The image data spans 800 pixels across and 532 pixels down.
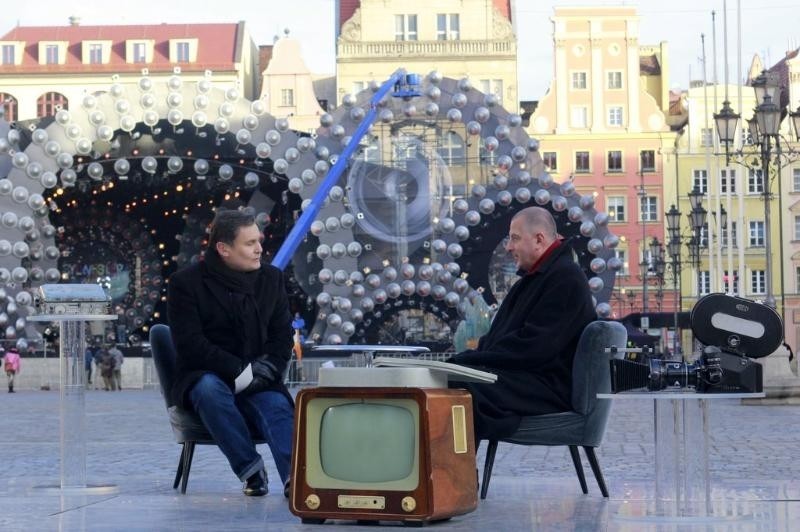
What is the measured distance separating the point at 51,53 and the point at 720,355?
75.0m

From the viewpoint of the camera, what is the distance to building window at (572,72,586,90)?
74562 millimetres

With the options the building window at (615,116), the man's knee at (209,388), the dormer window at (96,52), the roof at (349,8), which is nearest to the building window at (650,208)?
the building window at (615,116)

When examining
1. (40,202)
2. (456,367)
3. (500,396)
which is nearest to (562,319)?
(500,396)

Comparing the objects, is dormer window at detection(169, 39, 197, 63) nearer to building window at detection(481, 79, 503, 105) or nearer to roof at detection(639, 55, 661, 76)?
building window at detection(481, 79, 503, 105)

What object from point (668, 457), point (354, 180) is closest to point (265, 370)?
point (668, 457)

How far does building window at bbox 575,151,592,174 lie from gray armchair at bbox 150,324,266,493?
68651 mm

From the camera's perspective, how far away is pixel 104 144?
37.4m

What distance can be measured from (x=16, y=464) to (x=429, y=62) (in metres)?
62.9

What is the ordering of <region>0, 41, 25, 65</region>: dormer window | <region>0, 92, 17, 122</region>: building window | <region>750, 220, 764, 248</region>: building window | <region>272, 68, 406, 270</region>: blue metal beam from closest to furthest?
<region>272, 68, 406, 270</region>: blue metal beam, <region>750, 220, 764, 248</region>: building window, <region>0, 92, 17, 122</region>: building window, <region>0, 41, 25, 65</region>: dormer window

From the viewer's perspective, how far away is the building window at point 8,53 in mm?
78375

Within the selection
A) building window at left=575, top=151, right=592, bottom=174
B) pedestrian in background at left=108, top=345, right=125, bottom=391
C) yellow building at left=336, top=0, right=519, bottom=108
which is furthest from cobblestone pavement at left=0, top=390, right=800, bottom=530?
building window at left=575, top=151, right=592, bottom=174

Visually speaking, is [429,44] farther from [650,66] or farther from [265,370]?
[265,370]

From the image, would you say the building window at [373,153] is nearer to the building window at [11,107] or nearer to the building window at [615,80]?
the building window at [615,80]

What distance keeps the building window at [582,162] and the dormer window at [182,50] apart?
64.1ft
